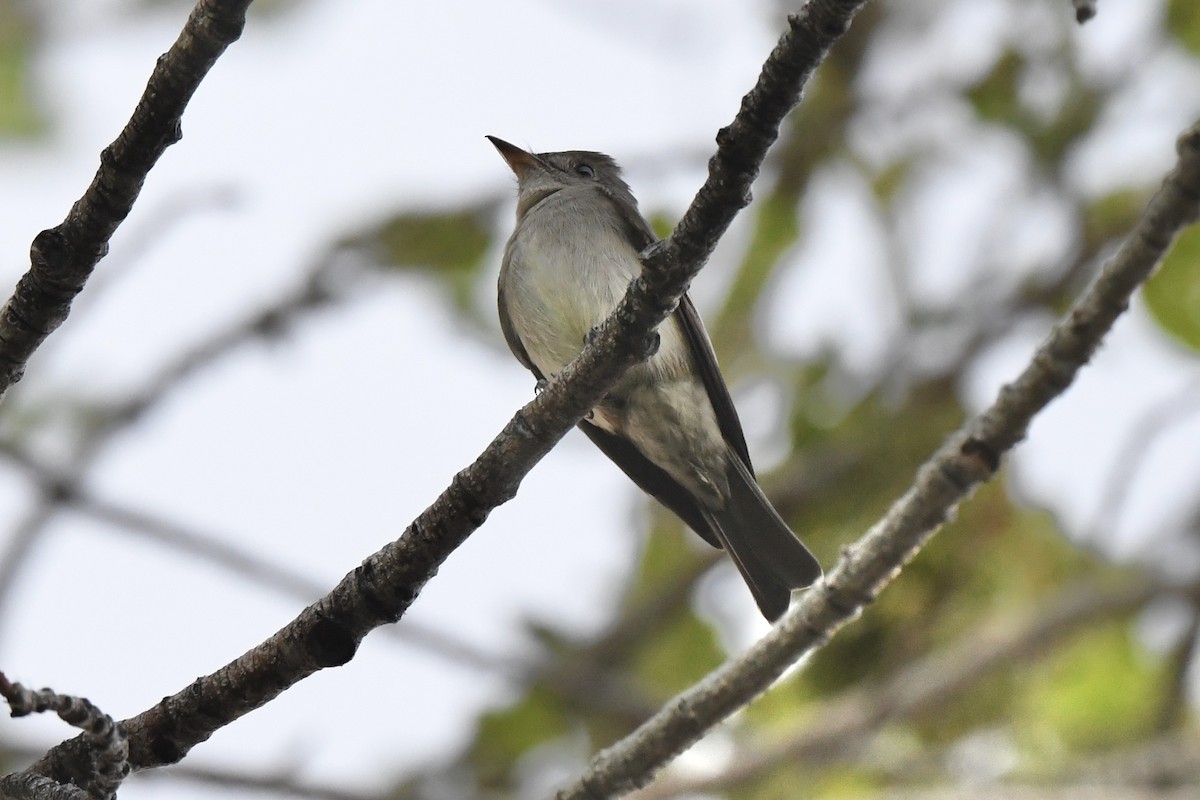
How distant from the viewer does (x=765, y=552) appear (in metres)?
4.63

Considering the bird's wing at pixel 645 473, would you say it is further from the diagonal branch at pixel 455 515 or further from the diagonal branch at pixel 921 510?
the diagonal branch at pixel 455 515

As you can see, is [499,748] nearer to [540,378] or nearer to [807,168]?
[540,378]

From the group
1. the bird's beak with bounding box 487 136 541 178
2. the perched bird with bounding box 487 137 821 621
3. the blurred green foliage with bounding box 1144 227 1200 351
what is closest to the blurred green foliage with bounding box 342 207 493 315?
the bird's beak with bounding box 487 136 541 178

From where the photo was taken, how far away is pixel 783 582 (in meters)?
4.57

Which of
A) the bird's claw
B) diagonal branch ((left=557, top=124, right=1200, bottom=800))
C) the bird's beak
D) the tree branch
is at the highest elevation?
the bird's beak

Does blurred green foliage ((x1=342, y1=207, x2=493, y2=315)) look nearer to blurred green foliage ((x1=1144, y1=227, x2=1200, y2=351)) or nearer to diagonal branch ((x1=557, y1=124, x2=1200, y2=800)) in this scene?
blurred green foliage ((x1=1144, y1=227, x2=1200, y2=351))

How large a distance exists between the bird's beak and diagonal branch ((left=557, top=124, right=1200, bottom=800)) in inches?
148

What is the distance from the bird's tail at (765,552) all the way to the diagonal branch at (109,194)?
104 inches

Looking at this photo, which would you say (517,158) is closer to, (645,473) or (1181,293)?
(645,473)

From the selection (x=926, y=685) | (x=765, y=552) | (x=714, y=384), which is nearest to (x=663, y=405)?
(x=714, y=384)

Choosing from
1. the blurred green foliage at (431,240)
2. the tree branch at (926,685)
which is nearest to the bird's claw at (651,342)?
the tree branch at (926,685)

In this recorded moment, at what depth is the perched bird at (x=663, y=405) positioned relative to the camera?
15.4 feet

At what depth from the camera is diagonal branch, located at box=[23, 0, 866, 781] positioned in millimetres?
2385

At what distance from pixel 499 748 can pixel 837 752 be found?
199cm
